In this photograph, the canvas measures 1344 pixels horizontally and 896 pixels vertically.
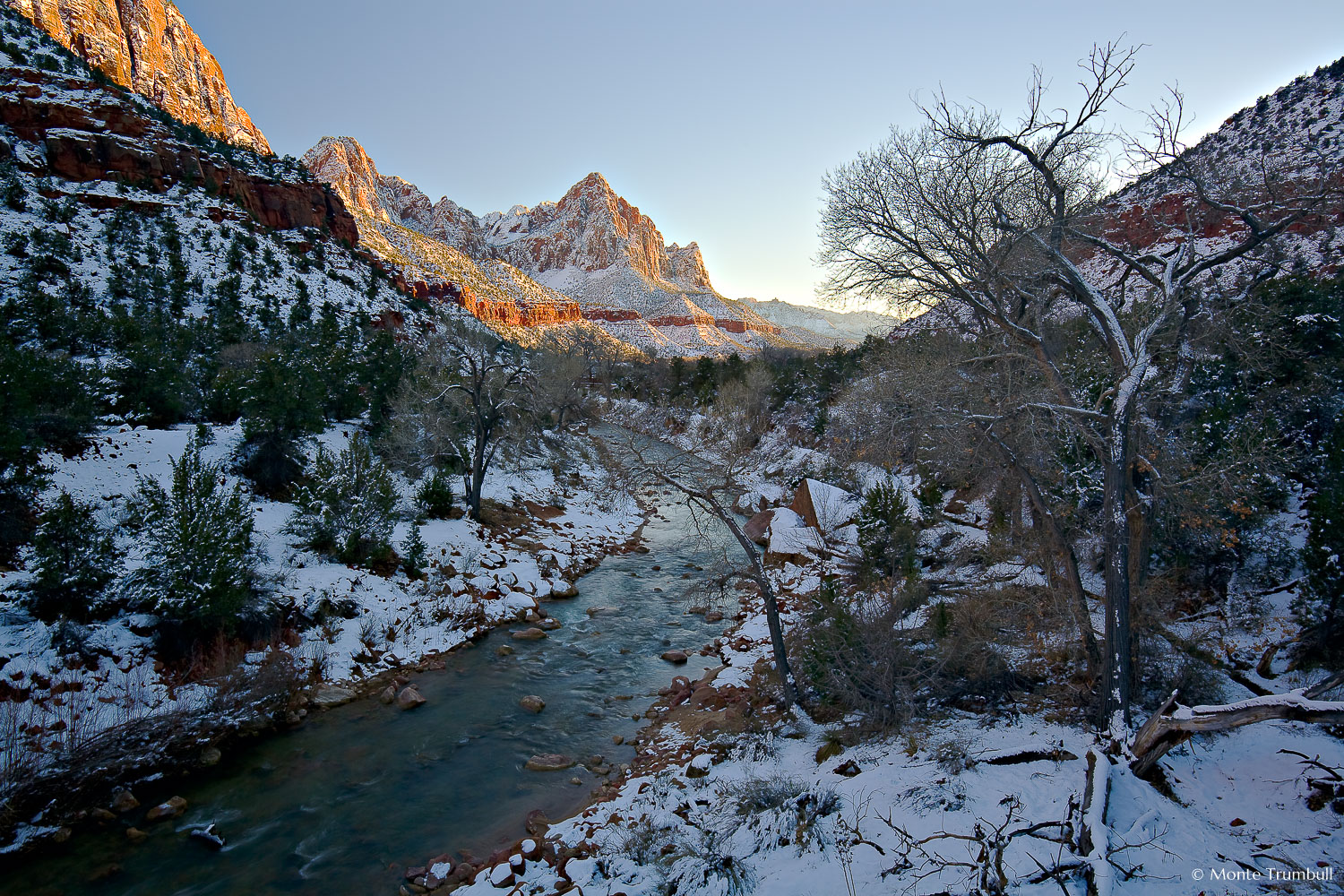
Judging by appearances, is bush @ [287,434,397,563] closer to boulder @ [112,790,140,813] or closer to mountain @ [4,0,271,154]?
boulder @ [112,790,140,813]

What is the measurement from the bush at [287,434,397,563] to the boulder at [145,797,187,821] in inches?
241

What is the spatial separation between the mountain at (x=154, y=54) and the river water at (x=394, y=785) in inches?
3063

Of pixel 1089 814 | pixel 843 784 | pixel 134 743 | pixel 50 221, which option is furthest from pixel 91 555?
pixel 50 221

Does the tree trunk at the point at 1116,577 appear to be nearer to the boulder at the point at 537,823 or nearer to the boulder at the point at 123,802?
the boulder at the point at 537,823

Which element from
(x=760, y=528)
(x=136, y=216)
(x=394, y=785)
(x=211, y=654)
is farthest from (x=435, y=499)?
(x=136, y=216)

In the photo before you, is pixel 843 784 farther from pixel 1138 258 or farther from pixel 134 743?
pixel 134 743

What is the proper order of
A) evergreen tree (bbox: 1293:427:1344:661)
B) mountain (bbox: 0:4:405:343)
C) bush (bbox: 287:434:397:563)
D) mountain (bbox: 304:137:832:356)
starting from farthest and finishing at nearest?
mountain (bbox: 304:137:832:356)
mountain (bbox: 0:4:405:343)
bush (bbox: 287:434:397:563)
evergreen tree (bbox: 1293:427:1344:661)

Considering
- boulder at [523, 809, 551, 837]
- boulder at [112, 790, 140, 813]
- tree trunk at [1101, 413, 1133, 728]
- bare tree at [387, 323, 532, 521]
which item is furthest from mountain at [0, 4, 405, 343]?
tree trunk at [1101, 413, 1133, 728]

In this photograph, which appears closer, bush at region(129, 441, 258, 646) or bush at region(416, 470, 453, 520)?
bush at region(129, 441, 258, 646)

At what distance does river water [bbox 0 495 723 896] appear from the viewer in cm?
618

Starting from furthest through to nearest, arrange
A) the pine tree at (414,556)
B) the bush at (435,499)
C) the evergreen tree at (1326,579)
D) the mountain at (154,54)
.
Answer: the mountain at (154,54)
the bush at (435,499)
the pine tree at (414,556)
the evergreen tree at (1326,579)

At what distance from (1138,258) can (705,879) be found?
8727 millimetres

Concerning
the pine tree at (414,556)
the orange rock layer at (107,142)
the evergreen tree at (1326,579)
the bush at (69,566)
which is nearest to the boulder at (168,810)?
the bush at (69,566)

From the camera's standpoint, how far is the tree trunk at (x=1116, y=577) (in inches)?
214
